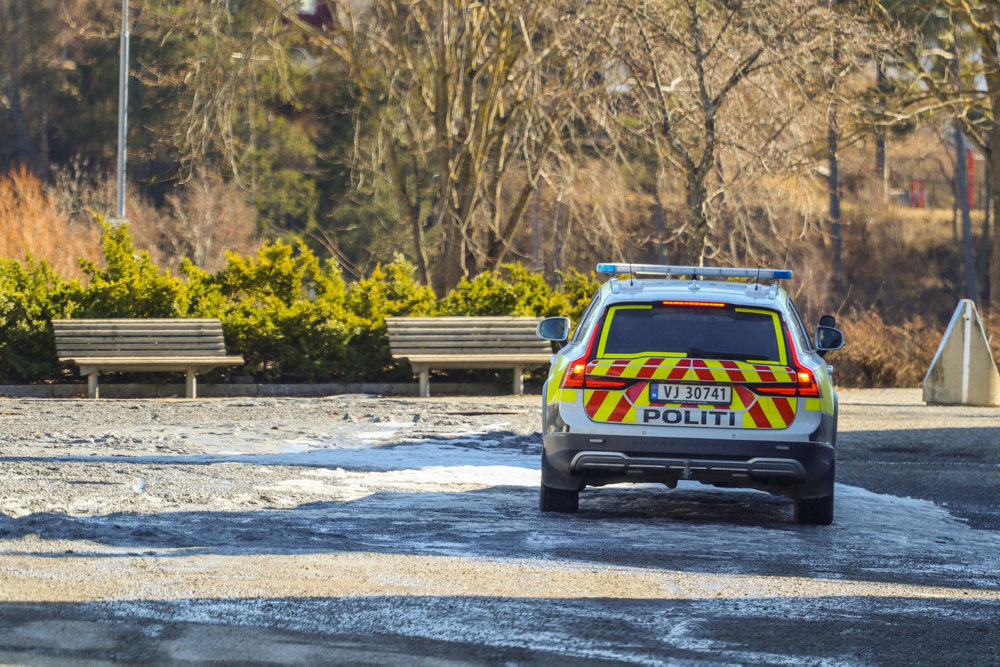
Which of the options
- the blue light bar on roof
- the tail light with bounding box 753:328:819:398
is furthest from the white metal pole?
the tail light with bounding box 753:328:819:398

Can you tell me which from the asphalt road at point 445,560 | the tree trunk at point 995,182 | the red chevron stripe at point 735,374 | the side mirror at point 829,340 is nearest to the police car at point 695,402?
the red chevron stripe at point 735,374

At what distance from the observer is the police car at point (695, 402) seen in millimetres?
8312

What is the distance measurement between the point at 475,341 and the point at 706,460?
10142 mm

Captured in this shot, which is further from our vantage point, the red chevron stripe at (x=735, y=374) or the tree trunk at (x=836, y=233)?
the tree trunk at (x=836, y=233)

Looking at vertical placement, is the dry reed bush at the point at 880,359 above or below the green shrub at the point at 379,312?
below

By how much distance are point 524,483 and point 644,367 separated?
8.02 feet

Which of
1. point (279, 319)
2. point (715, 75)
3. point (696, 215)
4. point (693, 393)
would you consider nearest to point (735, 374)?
point (693, 393)

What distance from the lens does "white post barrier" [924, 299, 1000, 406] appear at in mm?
18719

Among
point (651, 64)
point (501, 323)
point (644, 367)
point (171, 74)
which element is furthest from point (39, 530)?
point (171, 74)

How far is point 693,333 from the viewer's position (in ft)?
28.0

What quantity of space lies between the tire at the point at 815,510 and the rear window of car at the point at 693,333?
0.92 m

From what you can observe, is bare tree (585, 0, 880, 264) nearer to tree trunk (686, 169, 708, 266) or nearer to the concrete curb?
tree trunk (686, 169, 708, 266)

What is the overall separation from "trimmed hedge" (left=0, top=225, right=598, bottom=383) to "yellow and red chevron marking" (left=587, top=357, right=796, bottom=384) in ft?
34.2

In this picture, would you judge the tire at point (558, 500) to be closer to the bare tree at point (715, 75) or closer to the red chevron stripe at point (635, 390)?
the red chevron stripe at point (635, 390)
